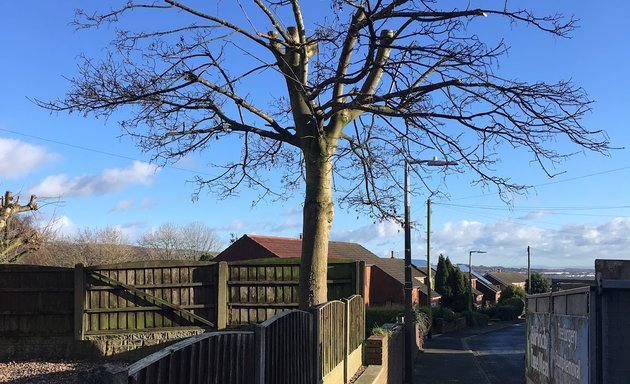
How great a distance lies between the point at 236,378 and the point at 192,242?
177 feet

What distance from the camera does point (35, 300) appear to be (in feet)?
41.6

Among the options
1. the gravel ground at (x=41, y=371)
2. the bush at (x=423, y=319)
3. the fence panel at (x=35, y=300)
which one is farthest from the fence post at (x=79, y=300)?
the bush at (x=423, y=319)

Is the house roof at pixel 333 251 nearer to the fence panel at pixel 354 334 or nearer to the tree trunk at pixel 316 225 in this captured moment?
the fence panel at pixel 354 334

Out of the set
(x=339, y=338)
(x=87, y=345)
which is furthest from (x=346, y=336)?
(x=87, y=345)

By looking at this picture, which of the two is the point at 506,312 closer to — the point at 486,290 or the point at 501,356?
the point at 486,290

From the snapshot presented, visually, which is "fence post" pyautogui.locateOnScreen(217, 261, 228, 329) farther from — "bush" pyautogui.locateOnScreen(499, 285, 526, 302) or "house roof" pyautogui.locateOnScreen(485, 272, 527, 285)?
"house roof" pyautogui.locateOnScreen(485, 272, 527, 285)

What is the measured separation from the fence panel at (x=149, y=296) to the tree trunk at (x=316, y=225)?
4561 millimetres

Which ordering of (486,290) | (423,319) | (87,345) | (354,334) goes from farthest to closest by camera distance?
(486,290) < (423,319) < (87,345) < (354,334)

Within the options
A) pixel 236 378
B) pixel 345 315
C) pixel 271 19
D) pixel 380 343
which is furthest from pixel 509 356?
pixel 236 378

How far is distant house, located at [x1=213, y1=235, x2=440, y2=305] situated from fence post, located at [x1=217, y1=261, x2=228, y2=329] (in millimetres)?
23468

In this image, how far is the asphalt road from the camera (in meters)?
21.5

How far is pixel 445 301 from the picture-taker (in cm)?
5647

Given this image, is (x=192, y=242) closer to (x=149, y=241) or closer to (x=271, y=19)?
(x=149, y=241)

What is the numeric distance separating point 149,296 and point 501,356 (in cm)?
2097
